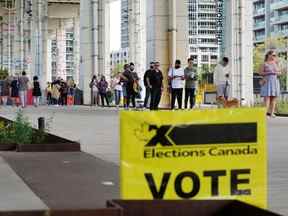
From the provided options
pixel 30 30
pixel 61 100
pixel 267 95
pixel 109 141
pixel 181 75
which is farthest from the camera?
pixel 30 30

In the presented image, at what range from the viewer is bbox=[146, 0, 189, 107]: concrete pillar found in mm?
33969

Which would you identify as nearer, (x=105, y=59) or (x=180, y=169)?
(x=180, y=169)

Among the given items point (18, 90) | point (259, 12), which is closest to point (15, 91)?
point (18, 90)

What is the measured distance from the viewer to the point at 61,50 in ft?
300

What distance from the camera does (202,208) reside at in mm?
5965

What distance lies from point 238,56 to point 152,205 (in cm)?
3127

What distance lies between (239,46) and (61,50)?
188ft

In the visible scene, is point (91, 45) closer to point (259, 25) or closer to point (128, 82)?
point (128, 82)

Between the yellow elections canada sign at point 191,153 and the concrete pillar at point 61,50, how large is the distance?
75.0 metres

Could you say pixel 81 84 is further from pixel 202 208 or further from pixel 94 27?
pixel 202 208

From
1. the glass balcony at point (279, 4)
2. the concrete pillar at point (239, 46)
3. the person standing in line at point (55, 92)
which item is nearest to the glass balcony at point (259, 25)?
the glass balcony at point (279, 4)

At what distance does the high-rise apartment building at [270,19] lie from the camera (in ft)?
446

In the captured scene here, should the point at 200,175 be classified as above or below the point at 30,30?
below

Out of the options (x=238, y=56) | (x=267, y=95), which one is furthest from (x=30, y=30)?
(x=267, y=95)
